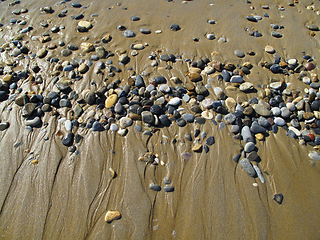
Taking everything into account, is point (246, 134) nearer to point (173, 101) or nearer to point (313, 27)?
point (173, 101)

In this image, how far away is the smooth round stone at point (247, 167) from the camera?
2344 millimetres

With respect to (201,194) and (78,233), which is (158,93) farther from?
(78,233)

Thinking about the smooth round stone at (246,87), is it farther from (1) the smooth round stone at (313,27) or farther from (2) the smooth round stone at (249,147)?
(1) the smooth round stone at (313,27)

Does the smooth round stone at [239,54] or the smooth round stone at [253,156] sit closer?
the smooth round stone at [253,156]

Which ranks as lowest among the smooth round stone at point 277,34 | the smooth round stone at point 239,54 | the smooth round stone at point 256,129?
the smooth round stone at point 256,129

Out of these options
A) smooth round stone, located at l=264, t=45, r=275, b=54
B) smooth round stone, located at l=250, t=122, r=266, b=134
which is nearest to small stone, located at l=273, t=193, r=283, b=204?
smooth round stone, located at l=250, t=122, r=266, b=134

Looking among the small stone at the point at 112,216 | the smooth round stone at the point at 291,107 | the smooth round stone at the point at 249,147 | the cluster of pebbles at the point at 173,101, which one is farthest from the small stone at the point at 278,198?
the small stone at the point at 112,216

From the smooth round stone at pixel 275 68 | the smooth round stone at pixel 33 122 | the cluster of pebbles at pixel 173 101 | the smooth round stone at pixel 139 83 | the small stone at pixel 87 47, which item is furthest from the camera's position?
the small stone at pixel 87 47

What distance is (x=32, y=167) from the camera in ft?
8.35

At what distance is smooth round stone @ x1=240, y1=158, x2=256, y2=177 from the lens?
2.34 meters

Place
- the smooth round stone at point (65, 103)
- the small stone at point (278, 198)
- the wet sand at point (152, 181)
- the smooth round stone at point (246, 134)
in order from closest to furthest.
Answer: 1. the wet sand at point (152, 181)
2. the small stone at point (278, 198)
3. the smooth round stone at point (246, 134)
4. the smooth round stone at point (65, 103)

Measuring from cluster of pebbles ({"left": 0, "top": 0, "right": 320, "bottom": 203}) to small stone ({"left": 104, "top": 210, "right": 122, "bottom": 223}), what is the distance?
502 mm

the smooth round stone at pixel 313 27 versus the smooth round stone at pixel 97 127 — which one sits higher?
the smooth round stone at pixel 313 27

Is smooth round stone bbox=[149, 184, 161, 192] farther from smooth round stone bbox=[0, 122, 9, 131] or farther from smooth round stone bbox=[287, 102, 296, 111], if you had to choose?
smooth round stone bbox=[0, 122, 9, 131]
